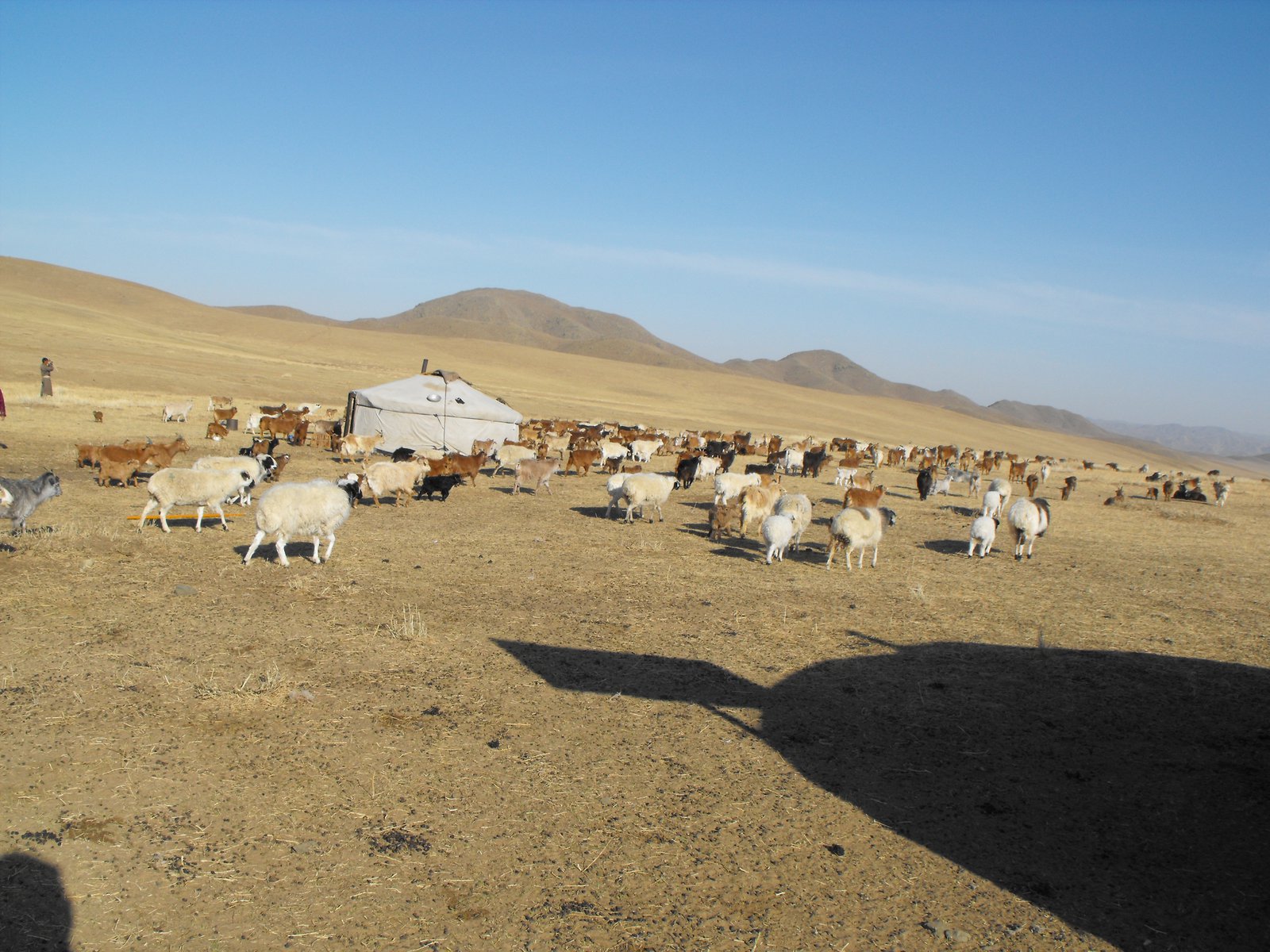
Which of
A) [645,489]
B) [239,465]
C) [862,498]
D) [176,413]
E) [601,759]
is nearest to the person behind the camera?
[601,759]

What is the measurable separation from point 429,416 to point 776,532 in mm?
18279

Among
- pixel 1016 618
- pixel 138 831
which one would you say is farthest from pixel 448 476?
pixel 138 831

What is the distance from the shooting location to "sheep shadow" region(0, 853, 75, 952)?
13.1 ft

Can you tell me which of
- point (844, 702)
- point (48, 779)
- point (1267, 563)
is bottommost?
point (48, 779)

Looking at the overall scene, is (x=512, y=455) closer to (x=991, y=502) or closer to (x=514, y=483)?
(x=514, y=483)

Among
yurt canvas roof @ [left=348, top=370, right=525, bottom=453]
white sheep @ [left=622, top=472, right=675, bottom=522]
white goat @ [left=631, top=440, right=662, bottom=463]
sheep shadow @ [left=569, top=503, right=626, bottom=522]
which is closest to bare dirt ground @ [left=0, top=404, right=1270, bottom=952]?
white sheep @ [left=622, top=472, right=675, bottom=522]

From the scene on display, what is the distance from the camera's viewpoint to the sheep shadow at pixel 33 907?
13.1ft

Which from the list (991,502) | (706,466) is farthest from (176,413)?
(991,502)

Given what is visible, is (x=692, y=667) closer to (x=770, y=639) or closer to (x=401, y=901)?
(x=770, y=639)

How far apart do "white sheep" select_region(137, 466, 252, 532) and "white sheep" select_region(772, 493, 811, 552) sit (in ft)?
31.1

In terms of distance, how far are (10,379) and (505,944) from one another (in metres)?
42.7

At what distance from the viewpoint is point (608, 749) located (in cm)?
650

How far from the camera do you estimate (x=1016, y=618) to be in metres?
11.1

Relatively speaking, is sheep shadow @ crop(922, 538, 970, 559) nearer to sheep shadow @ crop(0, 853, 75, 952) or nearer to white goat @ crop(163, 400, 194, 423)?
sheep shadow @ crop(0, 853, 75, 952)
